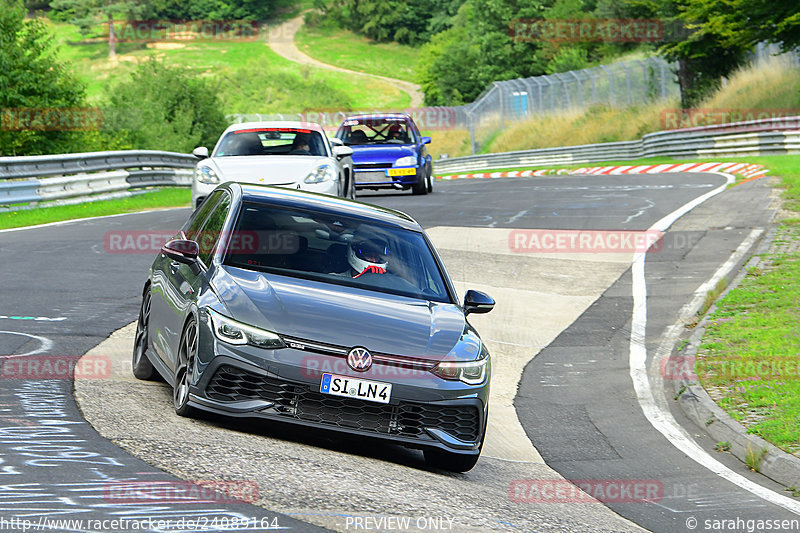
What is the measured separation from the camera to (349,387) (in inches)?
258

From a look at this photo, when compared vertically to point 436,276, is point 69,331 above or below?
below

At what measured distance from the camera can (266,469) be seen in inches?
231

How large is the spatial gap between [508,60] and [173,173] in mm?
65425

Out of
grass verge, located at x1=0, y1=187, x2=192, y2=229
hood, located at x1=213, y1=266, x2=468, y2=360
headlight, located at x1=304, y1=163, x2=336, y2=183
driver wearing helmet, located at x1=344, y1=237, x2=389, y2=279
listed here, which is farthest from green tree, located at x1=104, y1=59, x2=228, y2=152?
hood, located at x1=213, y1=266, x2=468, y2=360

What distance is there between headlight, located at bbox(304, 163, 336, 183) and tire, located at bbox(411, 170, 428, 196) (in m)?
10.1

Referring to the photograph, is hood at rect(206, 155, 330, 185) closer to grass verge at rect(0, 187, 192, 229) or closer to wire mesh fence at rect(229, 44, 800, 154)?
grass verge at rect(0, 187, 192, 229)

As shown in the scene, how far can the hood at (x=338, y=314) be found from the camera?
6.66 metres

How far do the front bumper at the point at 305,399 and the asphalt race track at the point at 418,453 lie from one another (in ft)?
0.58

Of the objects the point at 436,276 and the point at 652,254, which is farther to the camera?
the point at 652,254

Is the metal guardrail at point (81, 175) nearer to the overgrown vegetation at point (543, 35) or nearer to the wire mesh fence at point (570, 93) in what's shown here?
the wire mesh fence at point (570, 93)

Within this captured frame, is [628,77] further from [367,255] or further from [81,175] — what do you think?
[367,255]

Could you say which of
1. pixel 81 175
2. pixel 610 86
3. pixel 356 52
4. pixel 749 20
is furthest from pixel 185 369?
pixel 356 52

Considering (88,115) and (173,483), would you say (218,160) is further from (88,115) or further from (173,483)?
(88,115)

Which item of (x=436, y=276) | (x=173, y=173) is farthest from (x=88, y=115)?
(x=436, y=276)
